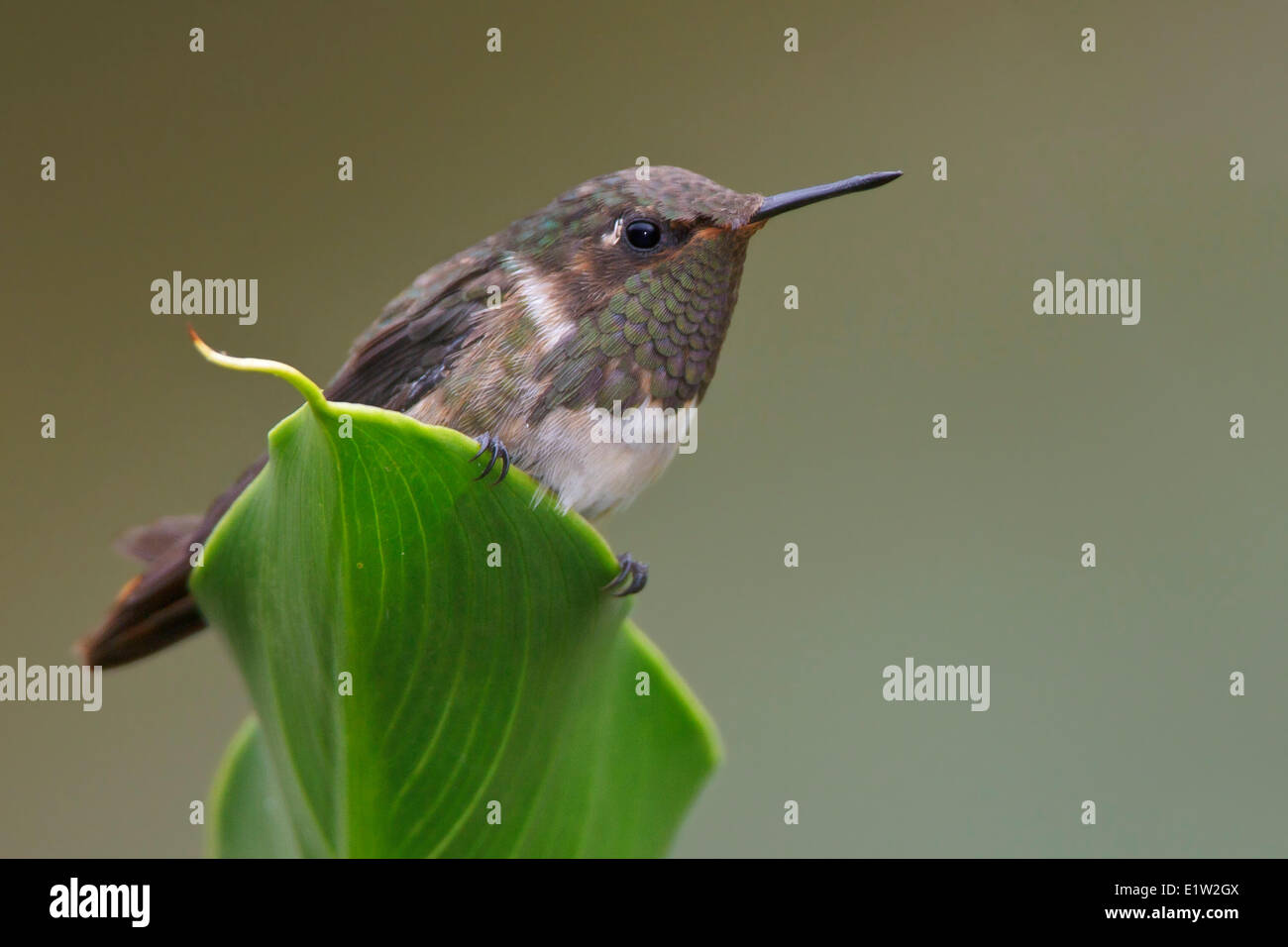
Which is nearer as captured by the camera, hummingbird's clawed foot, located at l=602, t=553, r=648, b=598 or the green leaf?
the green leaf

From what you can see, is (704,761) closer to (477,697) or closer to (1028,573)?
(477,697)

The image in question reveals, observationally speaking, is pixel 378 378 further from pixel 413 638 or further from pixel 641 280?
pixel 413 638

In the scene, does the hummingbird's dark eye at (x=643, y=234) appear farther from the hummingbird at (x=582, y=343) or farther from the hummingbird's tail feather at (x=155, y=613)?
the hummingbird's tail feather at (x=155, y=613)

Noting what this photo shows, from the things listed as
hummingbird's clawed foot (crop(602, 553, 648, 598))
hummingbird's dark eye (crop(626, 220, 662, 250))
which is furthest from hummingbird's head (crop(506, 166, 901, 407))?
hummingbird's clawed foot (crop(602, 553, 648, 598))

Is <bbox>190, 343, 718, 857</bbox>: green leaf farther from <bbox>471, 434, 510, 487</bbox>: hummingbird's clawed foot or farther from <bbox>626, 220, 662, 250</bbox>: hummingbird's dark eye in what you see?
<bbox>626, 220, 662, 250</bbox>: hummingbird's dark eye
